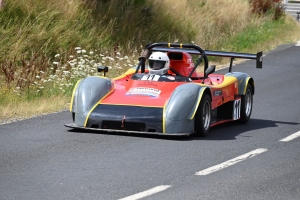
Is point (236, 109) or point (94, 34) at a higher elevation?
point (94, 34)

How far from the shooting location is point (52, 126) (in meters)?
12.4

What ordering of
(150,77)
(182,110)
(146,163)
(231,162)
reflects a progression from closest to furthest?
(146,163) < (231,162) < (182,110) < (150,77)

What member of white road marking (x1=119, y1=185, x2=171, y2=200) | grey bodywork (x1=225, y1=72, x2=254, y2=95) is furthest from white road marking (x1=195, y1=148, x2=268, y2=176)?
grey bodywork (x1=225, y1=72, x2=254, y2=95)

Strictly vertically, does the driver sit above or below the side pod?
above

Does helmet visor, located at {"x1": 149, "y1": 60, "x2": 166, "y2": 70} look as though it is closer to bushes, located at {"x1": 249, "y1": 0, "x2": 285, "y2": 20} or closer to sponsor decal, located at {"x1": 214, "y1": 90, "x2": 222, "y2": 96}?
sponsor decal, located at {"x1": 214, "y1": 90, "x2": 222, "y2": 96}

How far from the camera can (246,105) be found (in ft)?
44.7

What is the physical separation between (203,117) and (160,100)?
649 millimetres

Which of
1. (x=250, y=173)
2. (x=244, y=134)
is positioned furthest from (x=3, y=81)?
(x=250, y=173)

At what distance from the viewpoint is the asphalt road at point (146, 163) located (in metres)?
8.15

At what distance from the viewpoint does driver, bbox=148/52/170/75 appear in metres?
12.2

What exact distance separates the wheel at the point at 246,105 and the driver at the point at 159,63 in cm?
166

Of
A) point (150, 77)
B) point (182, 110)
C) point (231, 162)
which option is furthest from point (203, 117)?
point (231, 162)

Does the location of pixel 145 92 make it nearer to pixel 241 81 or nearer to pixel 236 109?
pixel 236 109

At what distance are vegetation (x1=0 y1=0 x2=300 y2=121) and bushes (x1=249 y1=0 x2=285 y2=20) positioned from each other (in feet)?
0.13
